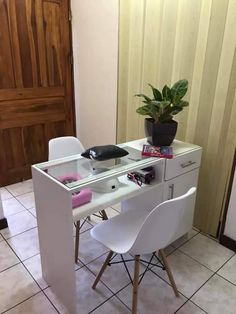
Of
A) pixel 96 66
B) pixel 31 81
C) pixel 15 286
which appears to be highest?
pixel 96 66

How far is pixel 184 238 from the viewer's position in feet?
6.95

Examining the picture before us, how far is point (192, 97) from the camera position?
6.40ft

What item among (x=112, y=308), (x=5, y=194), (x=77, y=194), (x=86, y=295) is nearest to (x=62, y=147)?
(x=77, y=194)

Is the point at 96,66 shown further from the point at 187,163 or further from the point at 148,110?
the point at 187,163

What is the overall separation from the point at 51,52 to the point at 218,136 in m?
2.02

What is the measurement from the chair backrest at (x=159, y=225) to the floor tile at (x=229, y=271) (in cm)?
78

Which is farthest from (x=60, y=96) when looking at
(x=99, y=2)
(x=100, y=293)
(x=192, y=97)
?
(x=100, y=293)

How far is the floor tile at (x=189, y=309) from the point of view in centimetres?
149

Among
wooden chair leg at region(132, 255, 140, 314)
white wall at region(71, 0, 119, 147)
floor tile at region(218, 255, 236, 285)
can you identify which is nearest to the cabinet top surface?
wooden chair leg at region(132, 255, 140, 314)

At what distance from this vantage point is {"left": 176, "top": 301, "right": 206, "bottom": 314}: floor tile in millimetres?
1487

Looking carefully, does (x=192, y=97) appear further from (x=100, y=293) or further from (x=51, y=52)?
(x=51, y=52)

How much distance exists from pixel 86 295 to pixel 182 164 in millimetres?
1032

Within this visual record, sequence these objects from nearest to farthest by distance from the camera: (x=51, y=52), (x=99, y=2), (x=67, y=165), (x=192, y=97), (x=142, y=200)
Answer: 1. (x=67, y=165)
2. (x=142, y=200)
3. (x=192, y=97)
4. (x=99, y=2)
5. (x=51, y=52)

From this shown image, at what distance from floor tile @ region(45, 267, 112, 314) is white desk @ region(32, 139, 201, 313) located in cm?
4
